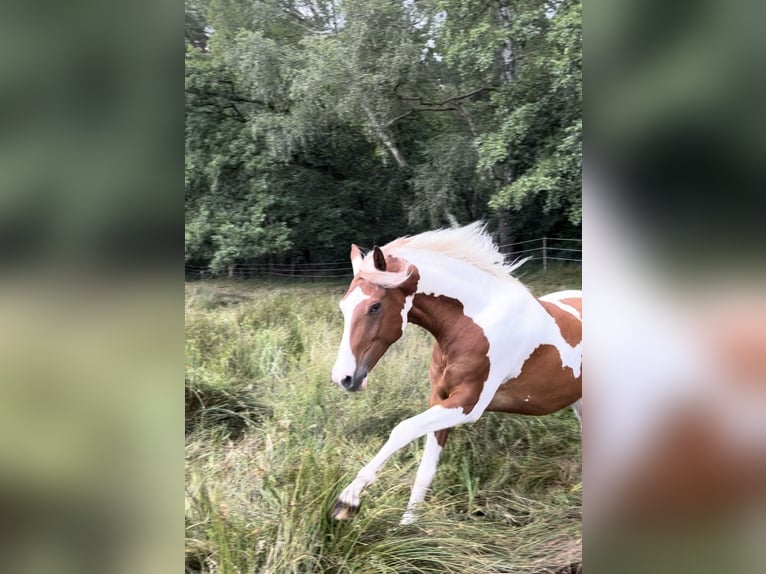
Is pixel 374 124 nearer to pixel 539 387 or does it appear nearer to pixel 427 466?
pixel 539 387

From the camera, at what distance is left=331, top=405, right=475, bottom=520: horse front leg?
2.15 m

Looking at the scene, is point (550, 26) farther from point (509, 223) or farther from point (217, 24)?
point (217, 24)

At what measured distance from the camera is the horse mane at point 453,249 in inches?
85.4

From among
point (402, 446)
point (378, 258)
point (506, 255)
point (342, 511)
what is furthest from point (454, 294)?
point (342, 511)

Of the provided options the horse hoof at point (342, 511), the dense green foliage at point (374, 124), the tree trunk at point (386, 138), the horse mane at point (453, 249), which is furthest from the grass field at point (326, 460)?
the tree trunk at point (386, 138)

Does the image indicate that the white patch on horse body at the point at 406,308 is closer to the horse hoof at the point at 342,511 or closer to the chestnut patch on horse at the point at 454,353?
the chestnut patch on horse at the point at 454,353

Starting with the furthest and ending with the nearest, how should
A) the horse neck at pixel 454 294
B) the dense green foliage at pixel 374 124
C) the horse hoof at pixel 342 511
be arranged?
the horse neck at pixel 454 294 → the horse hoof at pixel 342 511 → the dense green foliage at pixel 374 124

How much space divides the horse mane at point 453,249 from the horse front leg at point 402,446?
1.97ft

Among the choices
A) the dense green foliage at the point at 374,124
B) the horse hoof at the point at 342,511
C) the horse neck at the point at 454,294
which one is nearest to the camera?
the dense green foliage at the point at 374,124

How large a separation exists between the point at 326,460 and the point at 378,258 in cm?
88

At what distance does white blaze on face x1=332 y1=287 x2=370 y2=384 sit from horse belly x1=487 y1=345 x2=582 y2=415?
2.16ft
